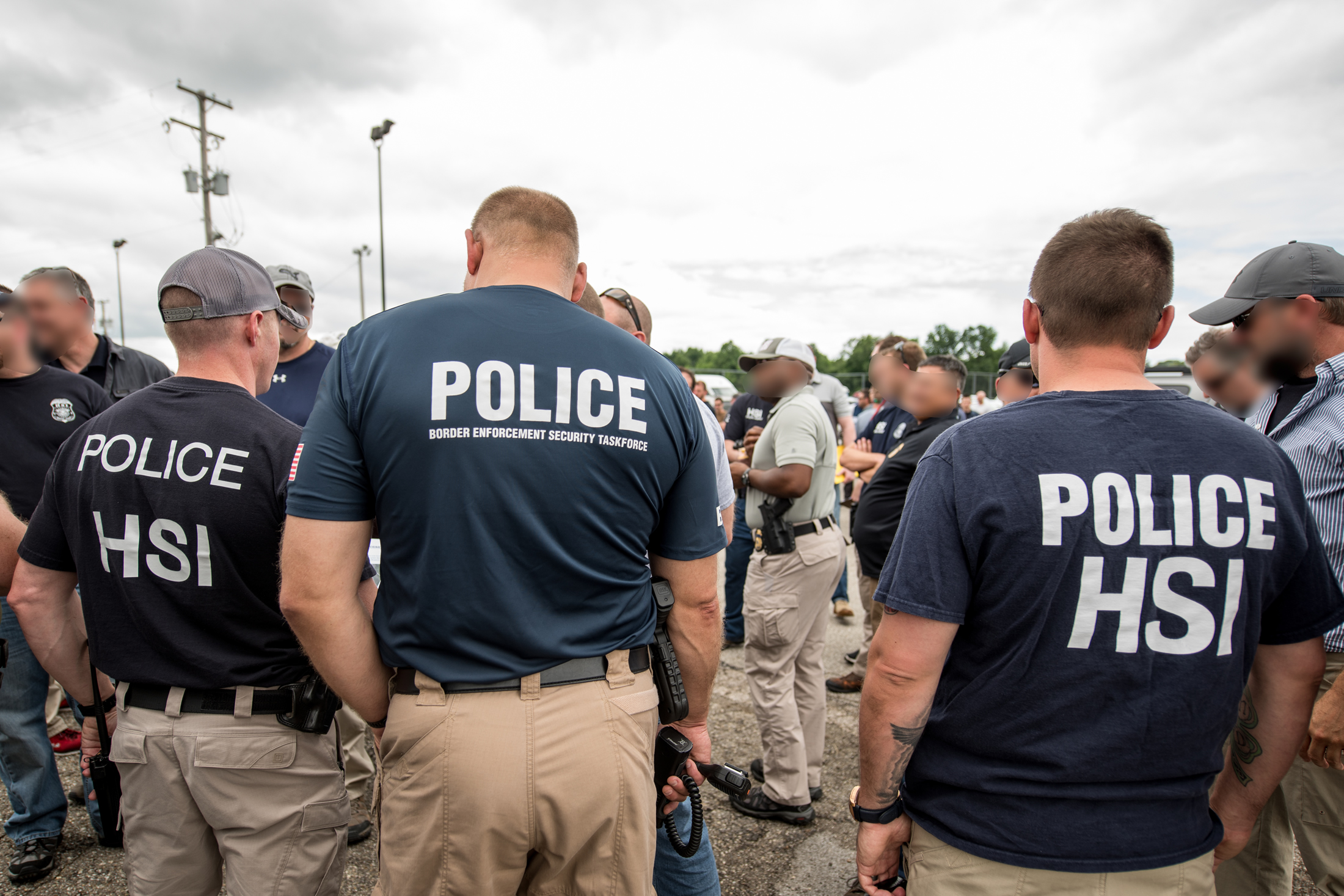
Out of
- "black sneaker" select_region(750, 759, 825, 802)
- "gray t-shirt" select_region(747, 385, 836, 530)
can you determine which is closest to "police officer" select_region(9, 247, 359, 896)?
"black sneaker" select_region(750, 759, 825, 802)

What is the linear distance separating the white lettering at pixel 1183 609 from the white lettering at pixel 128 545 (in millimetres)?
2524

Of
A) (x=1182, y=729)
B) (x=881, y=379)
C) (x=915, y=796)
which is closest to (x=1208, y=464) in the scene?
(x=1182, y=729)

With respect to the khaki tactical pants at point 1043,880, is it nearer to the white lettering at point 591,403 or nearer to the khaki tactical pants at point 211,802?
the white lettering at point 591,403

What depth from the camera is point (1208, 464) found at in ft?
4.30

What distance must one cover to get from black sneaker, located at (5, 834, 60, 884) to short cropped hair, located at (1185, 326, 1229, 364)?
21.4ft

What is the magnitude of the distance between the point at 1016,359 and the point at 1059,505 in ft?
8.99

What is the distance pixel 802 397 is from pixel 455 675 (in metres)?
2.73

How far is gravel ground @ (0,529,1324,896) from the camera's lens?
2801 millimetres

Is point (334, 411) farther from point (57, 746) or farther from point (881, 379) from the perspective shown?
point (881, 379)

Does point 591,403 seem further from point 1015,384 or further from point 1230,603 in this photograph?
point 1015,384

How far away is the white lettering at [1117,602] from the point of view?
1294 mm

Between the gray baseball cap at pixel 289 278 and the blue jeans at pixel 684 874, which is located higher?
the gray baseball cap at pixel 289 278

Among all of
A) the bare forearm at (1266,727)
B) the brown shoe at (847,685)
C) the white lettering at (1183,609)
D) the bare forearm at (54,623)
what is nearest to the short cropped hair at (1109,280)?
the white lettering at (1183,609)

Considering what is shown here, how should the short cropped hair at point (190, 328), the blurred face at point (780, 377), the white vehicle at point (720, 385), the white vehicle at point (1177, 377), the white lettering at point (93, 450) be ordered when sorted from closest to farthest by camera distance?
the white lettering at point (93, 450) < the short cropped hair at point (190, 328) < the blurred face at point (780, 377) < the white vehicle at point (1177, 377) < the white vehicle at point (720, 385)
